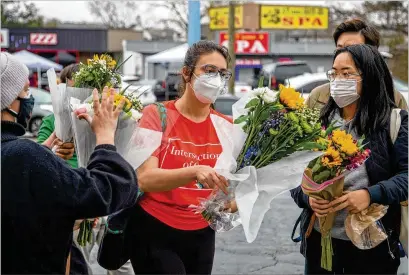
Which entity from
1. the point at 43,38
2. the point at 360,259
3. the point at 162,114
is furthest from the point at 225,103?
the point at 43,38

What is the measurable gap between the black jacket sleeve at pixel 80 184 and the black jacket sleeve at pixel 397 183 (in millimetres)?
1459

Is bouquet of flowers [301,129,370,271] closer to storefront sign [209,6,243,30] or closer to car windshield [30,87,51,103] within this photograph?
car windshield [30,87,51,103]

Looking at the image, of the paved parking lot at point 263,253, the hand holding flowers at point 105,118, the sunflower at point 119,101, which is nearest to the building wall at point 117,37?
the paved parking lot at point 263,253

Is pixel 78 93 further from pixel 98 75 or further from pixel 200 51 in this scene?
pixel 200 51

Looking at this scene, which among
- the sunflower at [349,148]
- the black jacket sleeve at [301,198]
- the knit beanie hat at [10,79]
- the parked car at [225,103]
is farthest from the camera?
the parked car at [225,103]

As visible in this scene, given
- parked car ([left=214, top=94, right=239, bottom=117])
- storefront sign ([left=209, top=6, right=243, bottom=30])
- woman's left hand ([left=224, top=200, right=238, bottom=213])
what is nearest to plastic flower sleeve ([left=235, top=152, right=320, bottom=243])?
woman's left hand ([left=224, top=200, right=238, bottom=213])

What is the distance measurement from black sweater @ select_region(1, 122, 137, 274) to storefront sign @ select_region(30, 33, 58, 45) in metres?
44.8

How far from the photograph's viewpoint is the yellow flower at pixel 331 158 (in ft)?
11.0

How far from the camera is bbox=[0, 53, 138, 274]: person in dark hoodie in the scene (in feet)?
7.79

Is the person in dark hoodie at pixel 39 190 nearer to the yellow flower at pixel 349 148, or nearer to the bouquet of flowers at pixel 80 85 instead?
the bouquet of flowers at pixel 80 85

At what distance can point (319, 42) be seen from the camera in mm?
41844

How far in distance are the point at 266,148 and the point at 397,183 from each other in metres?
0.71

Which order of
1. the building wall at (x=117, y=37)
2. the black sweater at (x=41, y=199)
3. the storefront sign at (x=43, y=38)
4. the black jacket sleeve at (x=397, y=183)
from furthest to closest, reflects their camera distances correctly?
1. the building wall at (x=117, y=37)
2. the storefront sign at (x=43, y=38)
3. the black jacket sleeve at (x=397, y=183)
4. the black sweater at (x=41, y=199)

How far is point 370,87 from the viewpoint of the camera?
3734 millimetres
